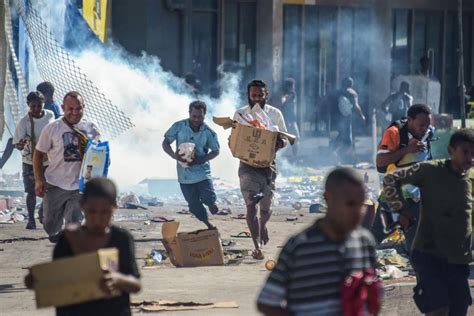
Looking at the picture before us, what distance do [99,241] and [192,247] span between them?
20.5 feet

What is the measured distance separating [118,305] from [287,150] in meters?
18.5

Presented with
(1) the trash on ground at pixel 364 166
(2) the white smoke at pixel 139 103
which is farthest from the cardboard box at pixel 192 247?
(1) the trash on ground at pixel 364 166

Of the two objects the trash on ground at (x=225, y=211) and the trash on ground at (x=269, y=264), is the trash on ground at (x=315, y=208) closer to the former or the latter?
the trash on ground at (x=225, y=211)

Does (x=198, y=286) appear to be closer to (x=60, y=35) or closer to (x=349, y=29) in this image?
(x=60, y=35)

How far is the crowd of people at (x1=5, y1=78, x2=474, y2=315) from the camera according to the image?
16.8ft

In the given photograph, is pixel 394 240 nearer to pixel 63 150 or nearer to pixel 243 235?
pixel 243 235

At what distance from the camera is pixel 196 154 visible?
13.0m

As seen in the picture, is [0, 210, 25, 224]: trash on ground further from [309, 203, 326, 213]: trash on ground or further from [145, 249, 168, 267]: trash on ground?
[309, 203, 326, 213]: trash on ground

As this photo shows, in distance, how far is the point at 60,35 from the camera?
66.9 ft

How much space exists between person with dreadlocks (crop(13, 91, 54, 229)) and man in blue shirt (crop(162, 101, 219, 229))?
130 centimetres

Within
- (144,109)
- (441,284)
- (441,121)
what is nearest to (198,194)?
(441,284)

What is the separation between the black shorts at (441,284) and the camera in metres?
7.59

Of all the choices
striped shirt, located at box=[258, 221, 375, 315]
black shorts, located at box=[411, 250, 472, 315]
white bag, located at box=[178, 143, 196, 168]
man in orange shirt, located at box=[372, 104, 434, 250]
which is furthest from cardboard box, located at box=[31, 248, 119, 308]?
white bag, located at box=[178, 143, 196, 168]

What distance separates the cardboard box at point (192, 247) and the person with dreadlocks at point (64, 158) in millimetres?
1290
